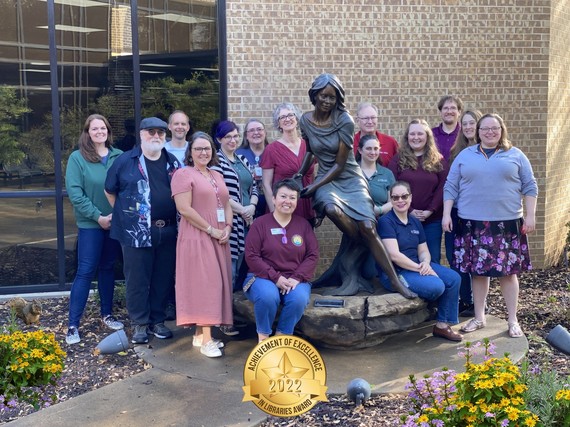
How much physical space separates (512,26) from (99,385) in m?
6.10

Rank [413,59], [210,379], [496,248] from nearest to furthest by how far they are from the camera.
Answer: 1. [210,379]
2. [496,248]
3. [413,59]

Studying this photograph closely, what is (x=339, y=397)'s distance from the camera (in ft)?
16.6

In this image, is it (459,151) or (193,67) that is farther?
(193,67)

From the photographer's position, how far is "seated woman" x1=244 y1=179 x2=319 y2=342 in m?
5.55

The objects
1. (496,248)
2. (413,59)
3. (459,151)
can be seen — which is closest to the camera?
(496,248)

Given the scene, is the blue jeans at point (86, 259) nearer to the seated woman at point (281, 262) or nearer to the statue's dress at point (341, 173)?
the seated woman at point (281, 262)

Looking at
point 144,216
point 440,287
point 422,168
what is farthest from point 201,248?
point 422,168

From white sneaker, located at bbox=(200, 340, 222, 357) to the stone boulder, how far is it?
352mm

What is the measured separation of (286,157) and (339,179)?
505mm

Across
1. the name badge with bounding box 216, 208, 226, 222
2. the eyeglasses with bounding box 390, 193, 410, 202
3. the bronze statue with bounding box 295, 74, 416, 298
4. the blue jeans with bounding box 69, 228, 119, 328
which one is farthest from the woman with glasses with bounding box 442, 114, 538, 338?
the blue jeans with bounding box 69, 228, 119, 328

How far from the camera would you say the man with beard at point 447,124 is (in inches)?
266

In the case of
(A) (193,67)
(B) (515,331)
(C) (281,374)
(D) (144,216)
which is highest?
(A) (193,67)

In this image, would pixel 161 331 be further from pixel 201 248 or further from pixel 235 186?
pixel 235 186

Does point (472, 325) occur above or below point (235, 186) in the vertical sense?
below
